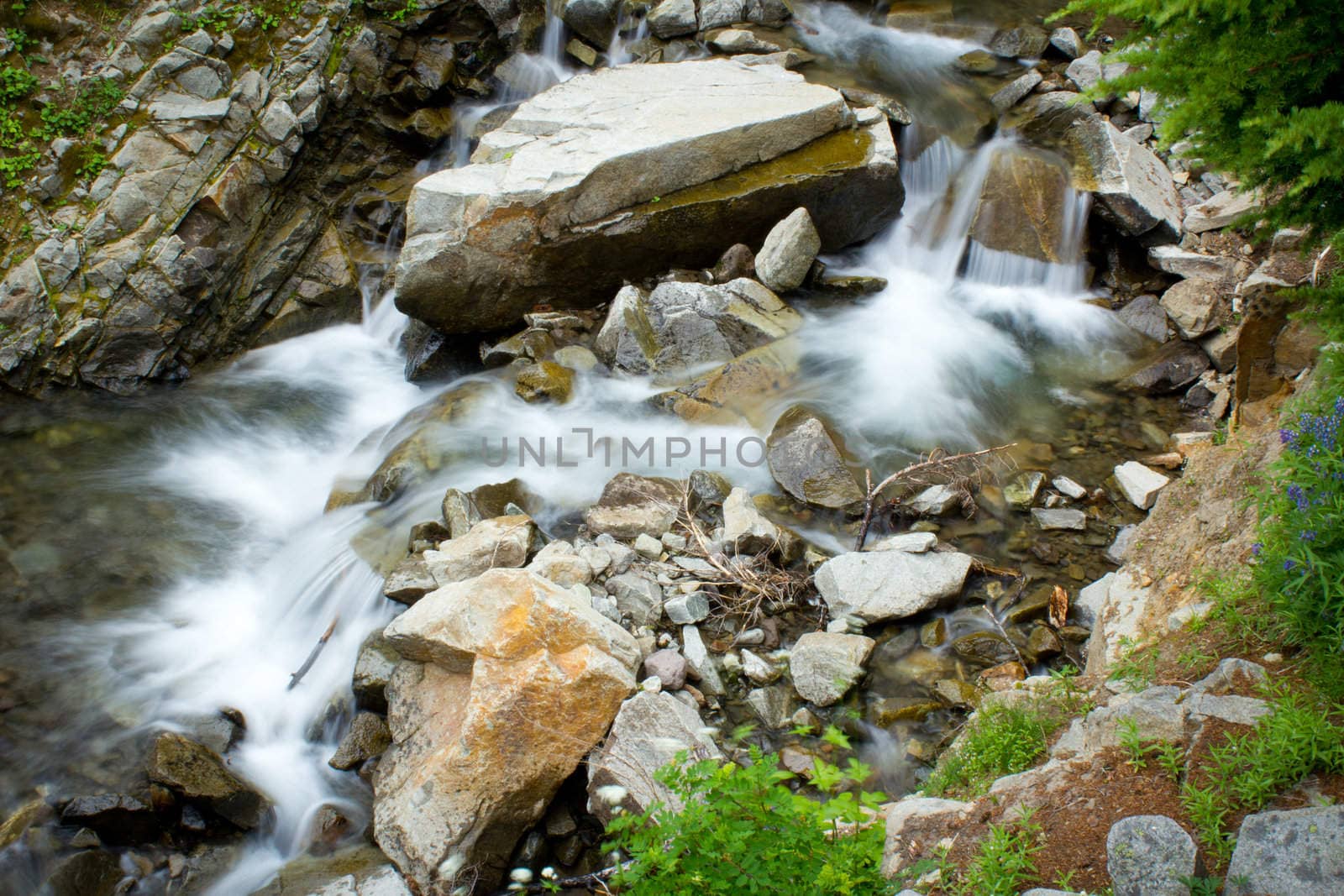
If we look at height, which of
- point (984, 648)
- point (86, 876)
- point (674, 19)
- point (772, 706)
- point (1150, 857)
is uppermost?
point (674, 19)

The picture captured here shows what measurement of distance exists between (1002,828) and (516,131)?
7.64 metres

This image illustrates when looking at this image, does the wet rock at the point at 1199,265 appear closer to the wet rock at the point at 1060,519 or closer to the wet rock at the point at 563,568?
the wet rock at the point at 1060,519

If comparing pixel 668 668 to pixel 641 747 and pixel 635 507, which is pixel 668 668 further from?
pixel 635 507

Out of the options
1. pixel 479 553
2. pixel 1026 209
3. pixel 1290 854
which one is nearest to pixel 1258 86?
pixel 1290 854

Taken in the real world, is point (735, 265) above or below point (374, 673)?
above

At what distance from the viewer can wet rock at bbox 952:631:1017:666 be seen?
4.54 m

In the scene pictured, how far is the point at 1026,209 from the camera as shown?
842 cm

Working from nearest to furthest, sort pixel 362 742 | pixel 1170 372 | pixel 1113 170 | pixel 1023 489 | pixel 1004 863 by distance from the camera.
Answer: pixel 1004 863 < pixel 362 742 < pixel 1023 489 < pixel 1170 372 < pixel 1113 170

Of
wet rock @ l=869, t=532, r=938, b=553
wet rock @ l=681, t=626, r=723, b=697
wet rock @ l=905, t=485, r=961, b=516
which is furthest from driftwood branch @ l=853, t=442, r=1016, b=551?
wet rock @ l=681, t=626, r=723, b=697

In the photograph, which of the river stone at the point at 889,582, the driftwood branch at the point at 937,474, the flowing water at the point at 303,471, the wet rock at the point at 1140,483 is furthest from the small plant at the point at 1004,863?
the wet rock at the point at 1140,483

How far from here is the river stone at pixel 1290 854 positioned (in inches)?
81.1

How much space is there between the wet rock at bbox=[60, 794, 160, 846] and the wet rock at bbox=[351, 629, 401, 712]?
3.65ft

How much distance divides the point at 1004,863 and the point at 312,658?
4.09 metres

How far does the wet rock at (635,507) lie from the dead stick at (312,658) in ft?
5.83
